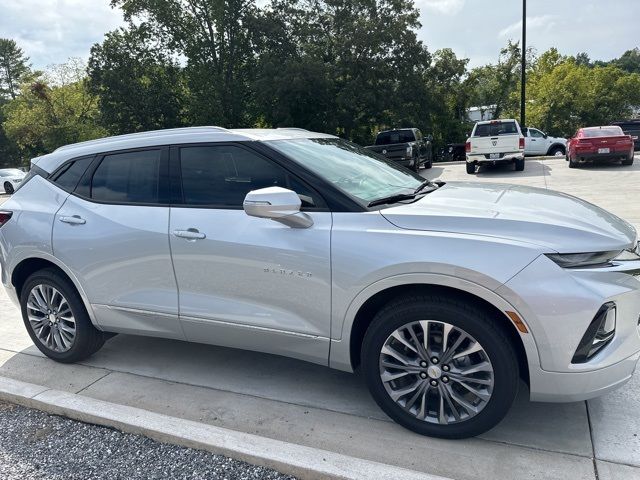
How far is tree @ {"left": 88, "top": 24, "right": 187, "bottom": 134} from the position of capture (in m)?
27.8

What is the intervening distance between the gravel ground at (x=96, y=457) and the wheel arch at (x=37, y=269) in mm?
890

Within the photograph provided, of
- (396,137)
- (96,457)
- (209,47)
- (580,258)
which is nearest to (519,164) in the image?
(396,137)

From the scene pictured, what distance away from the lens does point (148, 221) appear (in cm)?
337

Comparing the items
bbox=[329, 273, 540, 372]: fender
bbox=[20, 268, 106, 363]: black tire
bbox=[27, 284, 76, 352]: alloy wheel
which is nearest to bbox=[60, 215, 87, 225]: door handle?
bbox=[20, 268, 106, 363]: black tire

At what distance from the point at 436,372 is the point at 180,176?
6.79 feet

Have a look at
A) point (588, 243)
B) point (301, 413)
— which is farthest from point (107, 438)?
point (588, 243)

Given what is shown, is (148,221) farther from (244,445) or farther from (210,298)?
(244,445)

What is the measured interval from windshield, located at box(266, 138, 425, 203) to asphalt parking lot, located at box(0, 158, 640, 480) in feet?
4.40

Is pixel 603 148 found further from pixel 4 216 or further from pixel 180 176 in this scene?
pixel 4 216

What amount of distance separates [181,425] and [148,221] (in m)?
1.33

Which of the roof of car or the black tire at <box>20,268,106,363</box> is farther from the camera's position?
the black tire at <box>20,268,106,363</box>

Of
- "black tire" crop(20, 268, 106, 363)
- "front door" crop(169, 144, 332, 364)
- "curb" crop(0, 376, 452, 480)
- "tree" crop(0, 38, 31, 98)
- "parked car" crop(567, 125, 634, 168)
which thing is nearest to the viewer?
"curb" crop(0, 376, 452, 480)

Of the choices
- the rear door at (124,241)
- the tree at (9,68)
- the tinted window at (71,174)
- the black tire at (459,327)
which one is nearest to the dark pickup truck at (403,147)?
the tinted window at (71,174)

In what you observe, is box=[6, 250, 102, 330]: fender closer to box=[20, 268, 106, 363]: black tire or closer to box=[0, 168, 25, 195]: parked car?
box=[20, 268, 106, 363]: black tire
